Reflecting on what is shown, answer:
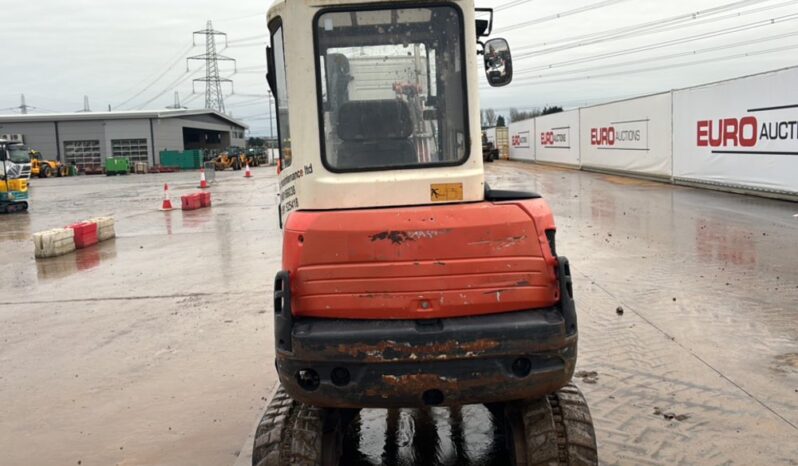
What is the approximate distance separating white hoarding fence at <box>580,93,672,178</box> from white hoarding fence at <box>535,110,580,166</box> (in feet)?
3.79

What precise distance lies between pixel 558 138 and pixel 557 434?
34133 millimetres

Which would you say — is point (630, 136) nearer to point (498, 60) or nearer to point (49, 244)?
point (49, 244)

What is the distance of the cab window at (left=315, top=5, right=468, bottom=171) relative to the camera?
12.0 ft

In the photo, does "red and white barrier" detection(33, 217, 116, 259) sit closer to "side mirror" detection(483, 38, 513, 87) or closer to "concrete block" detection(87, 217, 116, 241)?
"concrete block" detection(87, 217, 116, 241)

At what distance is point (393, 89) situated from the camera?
3736mm

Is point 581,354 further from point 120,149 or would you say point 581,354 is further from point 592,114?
point 120,149

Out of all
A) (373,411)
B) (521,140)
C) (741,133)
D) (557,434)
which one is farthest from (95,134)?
(557,434)

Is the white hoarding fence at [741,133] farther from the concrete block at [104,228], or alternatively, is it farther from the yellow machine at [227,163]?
the yellow machine at [227,163]

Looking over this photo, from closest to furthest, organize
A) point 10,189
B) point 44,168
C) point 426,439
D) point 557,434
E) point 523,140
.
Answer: point 557,434, point 426,439, point 10,189, point 523,140, point 44,168

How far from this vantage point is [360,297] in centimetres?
337

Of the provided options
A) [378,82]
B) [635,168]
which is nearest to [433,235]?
[378,82]

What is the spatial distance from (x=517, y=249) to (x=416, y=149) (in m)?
0.79

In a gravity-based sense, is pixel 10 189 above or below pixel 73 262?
above

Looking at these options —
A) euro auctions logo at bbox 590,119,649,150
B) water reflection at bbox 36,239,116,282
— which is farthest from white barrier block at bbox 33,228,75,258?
euro auctions logo at bbox 590,119,649,150
